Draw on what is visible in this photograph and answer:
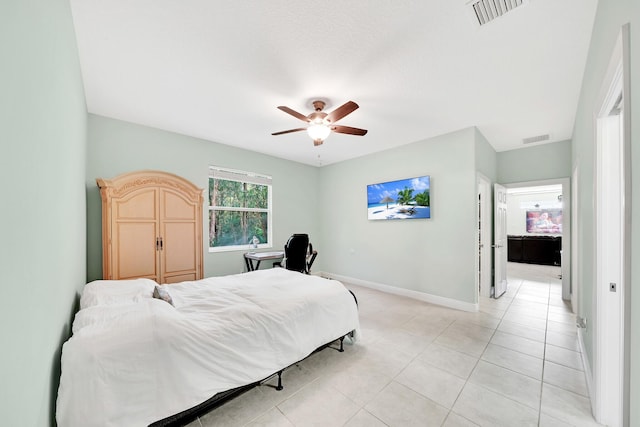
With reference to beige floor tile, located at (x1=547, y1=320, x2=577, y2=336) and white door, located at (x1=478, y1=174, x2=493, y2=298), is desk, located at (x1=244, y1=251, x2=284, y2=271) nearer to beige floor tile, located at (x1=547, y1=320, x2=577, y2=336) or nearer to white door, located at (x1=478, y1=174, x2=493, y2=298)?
white door, located at (x1=478, y1=174, x2=493, y2=298)

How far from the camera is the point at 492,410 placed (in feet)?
5.68

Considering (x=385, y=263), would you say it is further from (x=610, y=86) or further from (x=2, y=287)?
(x=2, y=287)

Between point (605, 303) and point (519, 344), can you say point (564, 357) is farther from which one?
point (605, 303)

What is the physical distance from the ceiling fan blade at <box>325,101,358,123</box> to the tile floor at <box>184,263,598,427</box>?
2.49 meters

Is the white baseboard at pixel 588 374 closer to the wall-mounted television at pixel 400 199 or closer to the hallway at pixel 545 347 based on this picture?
the hallway at pixel 545 347

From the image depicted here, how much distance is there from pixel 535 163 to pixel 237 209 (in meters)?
5.67

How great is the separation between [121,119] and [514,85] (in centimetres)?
483

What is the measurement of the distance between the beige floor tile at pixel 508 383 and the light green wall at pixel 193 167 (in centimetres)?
378

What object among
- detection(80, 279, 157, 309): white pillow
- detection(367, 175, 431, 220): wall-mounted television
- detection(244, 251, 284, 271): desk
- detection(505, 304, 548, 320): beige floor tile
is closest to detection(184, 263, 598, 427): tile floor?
detection(505, 304, 548, 320): beige floor tile

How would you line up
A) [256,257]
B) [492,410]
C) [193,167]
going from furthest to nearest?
[256,257]
[193,167]
[492,410]

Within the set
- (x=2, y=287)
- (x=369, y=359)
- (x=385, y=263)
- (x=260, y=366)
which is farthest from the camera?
(x=385, y=263)

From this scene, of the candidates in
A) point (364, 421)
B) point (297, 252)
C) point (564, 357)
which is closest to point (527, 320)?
point (564, 357)

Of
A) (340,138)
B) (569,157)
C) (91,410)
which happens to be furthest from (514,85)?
(91,410)

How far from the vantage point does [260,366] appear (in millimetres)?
1721
